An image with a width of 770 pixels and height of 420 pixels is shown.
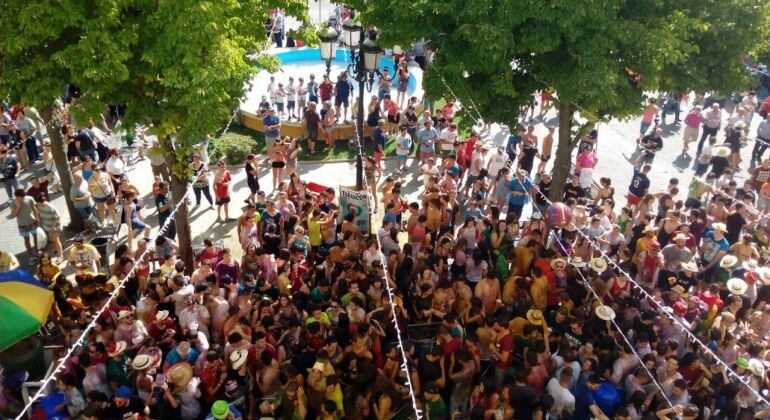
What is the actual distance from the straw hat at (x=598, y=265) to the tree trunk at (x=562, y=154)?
3.60m

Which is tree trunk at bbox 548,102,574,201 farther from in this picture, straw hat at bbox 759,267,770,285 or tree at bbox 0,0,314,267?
tree at bbox 0,0,314,267

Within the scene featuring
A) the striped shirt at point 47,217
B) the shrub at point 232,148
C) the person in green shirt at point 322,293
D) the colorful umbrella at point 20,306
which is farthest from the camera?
the shrub at point 232,148

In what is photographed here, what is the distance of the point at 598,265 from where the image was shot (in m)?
9.99

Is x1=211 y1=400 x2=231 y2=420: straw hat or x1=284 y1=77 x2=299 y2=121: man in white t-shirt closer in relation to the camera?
x1=211 y1=400 x2=231 y2=420: straw hat

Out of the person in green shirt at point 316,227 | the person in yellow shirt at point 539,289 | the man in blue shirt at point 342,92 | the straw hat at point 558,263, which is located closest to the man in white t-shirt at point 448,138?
the man in blue shirt at point 342,92

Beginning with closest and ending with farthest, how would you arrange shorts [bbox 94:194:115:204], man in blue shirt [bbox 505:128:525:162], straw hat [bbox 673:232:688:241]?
straw hat [bbox 673:232:688:241], shorts [bbox 94:194:115:204], man in blue shirt [bbox 505:128:525:162]

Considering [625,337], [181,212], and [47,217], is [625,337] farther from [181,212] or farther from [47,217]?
[47,217]

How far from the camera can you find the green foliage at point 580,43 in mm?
9938

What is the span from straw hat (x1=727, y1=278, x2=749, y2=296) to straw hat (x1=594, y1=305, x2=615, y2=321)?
2.41 m

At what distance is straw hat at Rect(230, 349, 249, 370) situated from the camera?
7613 millimetres

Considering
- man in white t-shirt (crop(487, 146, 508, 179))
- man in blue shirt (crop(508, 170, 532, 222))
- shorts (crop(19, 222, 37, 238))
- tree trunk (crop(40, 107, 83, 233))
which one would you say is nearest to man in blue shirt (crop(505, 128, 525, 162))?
man in white t-shirt (crop(487, 146, 508, 179))

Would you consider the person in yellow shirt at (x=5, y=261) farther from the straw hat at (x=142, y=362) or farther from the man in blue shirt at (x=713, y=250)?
the man in blue shirt at (x=713, y=250)

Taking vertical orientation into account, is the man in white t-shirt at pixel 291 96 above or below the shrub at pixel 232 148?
above

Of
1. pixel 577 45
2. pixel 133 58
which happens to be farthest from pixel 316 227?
pixel 577 45
